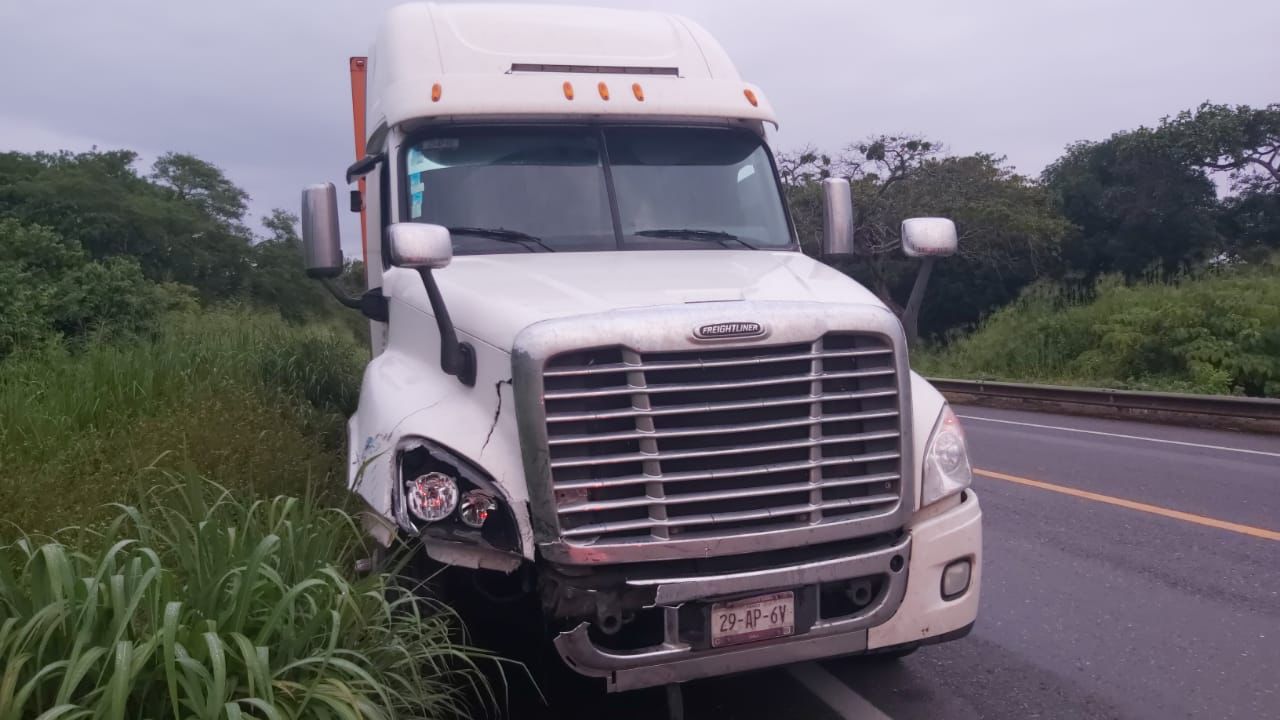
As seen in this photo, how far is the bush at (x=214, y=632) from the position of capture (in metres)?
2.78

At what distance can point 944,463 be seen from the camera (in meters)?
3.83

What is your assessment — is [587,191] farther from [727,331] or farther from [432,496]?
[432,496]

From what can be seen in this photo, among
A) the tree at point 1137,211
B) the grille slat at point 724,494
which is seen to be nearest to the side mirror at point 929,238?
the grille slat at point 724,494

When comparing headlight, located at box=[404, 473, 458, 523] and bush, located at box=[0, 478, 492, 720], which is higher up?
headlight, located at box=[404, 473, 458, 523]

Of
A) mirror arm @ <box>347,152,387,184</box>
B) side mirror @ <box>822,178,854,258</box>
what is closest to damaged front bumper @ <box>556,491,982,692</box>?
side mirror @ <box>822,178,854,258</box>

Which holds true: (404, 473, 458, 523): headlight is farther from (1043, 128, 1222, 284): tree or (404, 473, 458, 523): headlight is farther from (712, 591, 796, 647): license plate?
(1043, 128, 1222, 284): tree

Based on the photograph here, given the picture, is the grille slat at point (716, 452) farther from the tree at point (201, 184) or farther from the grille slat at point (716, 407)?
the tree at point (201, 184)

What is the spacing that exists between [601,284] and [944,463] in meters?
1.49

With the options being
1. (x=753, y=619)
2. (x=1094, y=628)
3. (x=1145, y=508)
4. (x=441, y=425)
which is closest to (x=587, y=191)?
(x=441, y=425)

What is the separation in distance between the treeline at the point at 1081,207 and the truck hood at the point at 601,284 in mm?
23074

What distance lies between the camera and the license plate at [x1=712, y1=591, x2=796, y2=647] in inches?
133

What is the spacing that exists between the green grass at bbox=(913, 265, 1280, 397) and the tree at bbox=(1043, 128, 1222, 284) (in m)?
8.84

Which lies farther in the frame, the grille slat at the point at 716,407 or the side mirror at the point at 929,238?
the side mirror at the point at 929,238

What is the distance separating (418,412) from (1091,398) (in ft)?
49.8
